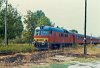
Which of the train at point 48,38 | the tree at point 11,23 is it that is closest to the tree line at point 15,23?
the tree at point 11,23

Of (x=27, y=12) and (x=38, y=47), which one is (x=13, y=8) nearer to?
(x=27, y=12)

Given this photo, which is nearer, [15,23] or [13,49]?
[13,49]

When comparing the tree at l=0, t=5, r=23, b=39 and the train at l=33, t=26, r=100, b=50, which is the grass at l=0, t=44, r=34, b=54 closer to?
the train at l=33, t=26, r=100, b=50

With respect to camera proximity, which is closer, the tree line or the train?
the train

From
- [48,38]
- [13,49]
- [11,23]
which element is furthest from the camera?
[11,23]

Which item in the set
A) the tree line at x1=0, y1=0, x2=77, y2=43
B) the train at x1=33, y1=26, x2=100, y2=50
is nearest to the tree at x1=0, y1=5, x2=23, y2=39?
the tree line at x1=0, y1=0, x2=77, y2=43

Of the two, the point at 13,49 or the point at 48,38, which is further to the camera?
the point at 48,38

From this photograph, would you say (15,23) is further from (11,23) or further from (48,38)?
(48,38)

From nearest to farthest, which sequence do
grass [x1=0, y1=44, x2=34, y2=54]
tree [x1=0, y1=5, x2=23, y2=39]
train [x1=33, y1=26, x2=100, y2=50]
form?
grass [x1=0, y1=44, x2=34, y2=54] → train [x1=33, y1=26, x2=100, y2=50] → tree [x1=0, y1=5, x2=23, y2=39]

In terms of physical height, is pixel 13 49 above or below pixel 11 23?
below

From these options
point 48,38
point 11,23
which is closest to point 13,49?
point 48,38

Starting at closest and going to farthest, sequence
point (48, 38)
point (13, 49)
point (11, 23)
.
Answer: point (13, 49) → point (48, 38) → point (11, 23)

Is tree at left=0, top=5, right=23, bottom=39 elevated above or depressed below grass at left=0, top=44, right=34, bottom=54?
above

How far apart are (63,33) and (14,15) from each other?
13.2m
